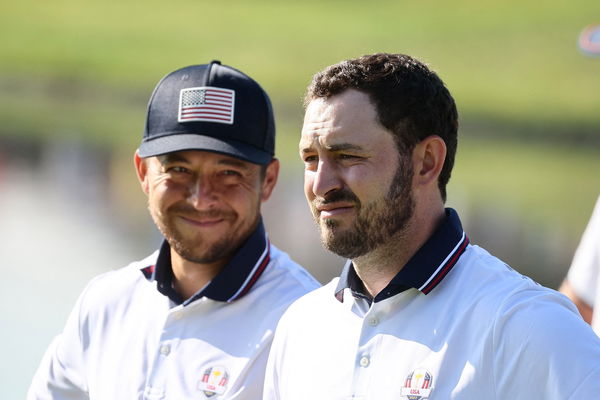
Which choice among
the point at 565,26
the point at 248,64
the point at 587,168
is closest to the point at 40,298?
the point at 587,168

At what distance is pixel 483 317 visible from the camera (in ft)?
7.14

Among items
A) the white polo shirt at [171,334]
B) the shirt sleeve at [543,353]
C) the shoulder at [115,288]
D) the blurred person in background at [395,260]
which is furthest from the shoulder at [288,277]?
the shirt sleeve at [543,353]

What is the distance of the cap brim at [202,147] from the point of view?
9.53ft

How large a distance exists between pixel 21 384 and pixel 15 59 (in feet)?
64.8

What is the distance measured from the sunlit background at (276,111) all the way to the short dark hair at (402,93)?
4269 mm

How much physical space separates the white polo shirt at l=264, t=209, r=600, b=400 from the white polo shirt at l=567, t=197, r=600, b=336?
3.59 feet

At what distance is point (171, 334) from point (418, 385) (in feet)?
2.92

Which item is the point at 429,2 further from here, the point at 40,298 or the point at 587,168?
the point at 40,298

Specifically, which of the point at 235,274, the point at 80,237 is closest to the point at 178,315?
the point at 235,274

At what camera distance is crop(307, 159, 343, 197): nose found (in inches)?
91.7

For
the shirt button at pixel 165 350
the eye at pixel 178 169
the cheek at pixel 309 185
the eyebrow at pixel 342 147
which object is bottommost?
the shirt button at pixel 165 350

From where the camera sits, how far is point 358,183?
7.59ft

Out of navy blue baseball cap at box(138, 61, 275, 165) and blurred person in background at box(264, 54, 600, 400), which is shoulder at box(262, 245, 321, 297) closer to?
navy blue baseball cap at box(138, 61, 275, 165)

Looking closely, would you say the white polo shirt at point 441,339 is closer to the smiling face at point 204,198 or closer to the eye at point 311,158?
the eye at point 311,158
